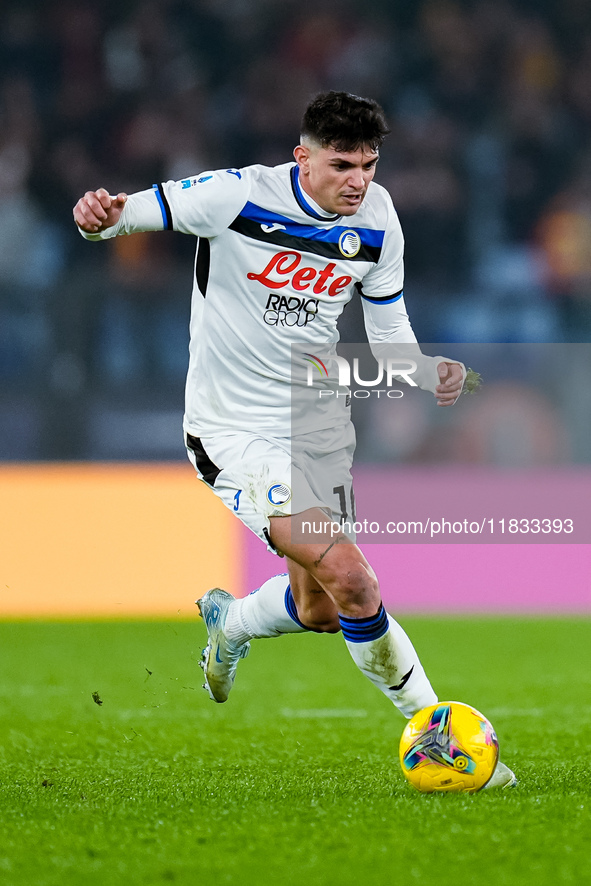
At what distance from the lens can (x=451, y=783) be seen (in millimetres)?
3693

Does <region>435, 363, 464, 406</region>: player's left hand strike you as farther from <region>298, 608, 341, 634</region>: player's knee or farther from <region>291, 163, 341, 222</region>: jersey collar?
<region>298, 608, 341, 634</region>: player's knee

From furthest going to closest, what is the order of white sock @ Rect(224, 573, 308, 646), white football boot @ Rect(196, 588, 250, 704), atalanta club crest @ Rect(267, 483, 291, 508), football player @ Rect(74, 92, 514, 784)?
white football boot @ Rect(196, 588, 250, 704) < white sock @ Rect(224, 573, 308, 646) < atalanta club crest @ Rect(267, 483, 291, 508) < football player @ Rect(74, 92, 514, 784)

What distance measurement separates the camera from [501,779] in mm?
3736

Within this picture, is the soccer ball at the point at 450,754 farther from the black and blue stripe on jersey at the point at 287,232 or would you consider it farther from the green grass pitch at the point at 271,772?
the black and blue stripe on jersey at the point at 287,232

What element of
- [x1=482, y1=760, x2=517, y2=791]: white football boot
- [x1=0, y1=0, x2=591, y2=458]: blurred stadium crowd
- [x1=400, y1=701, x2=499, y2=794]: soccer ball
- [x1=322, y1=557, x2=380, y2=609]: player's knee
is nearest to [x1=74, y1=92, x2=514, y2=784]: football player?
[x1=322, y1=557, x2=380, y2=609]: player's knee


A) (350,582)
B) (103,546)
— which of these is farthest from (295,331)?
(103,546)

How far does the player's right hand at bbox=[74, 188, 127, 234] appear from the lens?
377 centimetres

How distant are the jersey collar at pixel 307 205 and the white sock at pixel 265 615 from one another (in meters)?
1.40

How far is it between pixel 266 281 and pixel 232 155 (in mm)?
7132

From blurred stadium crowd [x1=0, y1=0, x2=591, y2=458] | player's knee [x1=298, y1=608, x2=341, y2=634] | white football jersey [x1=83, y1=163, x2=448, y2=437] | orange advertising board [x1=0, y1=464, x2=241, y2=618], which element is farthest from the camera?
blurred stadium crowd [x1=0, y1=0, x2=591, y2=458]

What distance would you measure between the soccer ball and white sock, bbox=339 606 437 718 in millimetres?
160

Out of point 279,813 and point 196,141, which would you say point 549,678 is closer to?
point 279,813

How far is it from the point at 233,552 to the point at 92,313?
2.09 metres

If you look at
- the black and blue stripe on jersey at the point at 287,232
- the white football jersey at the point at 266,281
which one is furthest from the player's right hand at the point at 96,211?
the black and blue stripe on jersey at the point at 287,232
